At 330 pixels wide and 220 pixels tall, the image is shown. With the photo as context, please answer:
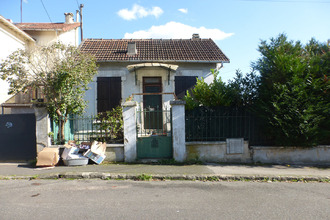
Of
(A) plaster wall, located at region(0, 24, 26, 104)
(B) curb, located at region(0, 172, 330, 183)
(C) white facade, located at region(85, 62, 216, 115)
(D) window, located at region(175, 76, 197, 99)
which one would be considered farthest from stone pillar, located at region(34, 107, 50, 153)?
(A) plaster wall, located at region(0, 24, 26, 104)

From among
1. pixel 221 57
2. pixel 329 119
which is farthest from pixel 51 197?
pixel 221 57

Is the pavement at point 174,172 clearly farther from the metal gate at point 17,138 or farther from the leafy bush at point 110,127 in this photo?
the leafy bush at point 110,127

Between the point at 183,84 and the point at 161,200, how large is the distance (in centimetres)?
734

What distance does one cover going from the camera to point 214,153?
297 inches

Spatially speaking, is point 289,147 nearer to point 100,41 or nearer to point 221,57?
point 221,57

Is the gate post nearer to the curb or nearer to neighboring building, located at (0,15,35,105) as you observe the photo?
the curb

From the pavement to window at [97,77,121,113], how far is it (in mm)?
4220

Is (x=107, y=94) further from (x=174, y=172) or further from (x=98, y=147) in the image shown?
(x=174, y=172)

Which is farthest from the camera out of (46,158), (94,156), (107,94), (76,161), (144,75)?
(144,75)

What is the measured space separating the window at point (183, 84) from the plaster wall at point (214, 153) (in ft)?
12.9

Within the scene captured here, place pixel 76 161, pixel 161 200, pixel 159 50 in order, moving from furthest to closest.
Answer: pixel 159 50 → pixel 76 161 → pixel 161 200

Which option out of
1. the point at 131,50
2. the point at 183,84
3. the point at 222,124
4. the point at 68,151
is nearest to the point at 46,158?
the point at 68,151

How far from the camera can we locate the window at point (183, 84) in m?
11.0

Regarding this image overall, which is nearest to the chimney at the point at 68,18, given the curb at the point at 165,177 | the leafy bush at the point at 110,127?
the leafy bush at the point at 110,127
